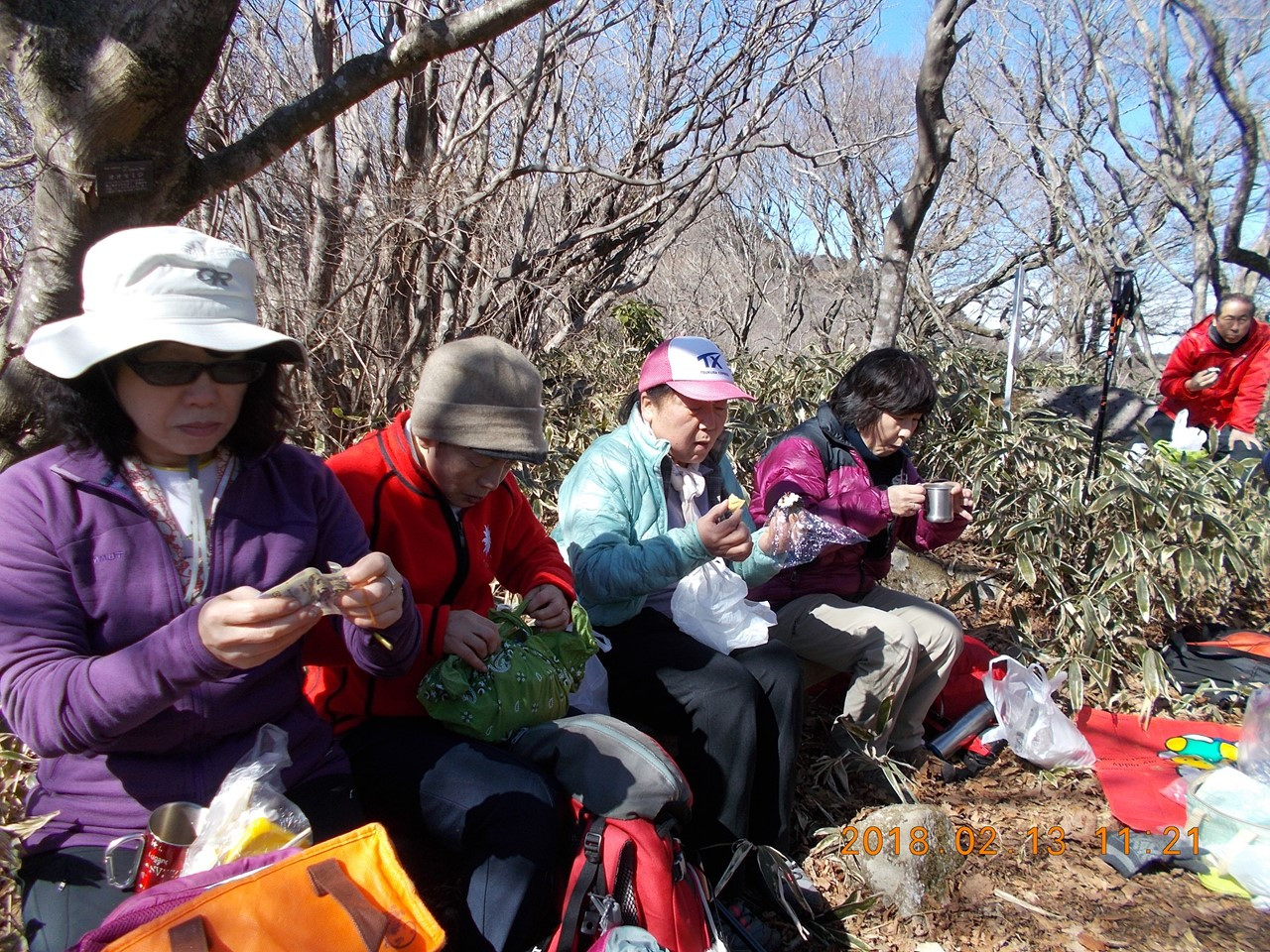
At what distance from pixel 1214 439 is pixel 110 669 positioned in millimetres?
6371

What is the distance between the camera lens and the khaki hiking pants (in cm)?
295

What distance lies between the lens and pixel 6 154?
13.9ft

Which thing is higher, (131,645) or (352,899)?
(131,645)

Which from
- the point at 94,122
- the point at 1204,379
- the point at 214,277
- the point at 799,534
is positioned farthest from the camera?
Answer: the point at 1204,379

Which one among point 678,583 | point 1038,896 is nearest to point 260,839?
point 678,583

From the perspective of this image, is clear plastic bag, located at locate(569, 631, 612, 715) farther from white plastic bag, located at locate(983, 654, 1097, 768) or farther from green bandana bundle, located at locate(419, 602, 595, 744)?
white plastic bag, located at locate(983, 654, 1097, 768)

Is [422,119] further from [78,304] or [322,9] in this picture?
[78,304]

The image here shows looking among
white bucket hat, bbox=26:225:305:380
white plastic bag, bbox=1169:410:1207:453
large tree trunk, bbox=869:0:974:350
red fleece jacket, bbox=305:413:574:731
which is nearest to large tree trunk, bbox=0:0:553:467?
white bucket hat, bbox=26:225:305:380

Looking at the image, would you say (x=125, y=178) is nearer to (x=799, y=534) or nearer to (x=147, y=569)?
(x=147, y=569)

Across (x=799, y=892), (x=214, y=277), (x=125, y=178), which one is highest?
(x=125, y=178)

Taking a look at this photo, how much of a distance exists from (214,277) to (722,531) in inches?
55.5

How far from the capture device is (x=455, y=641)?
193 cm

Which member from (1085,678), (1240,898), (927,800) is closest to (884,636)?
(927,800)

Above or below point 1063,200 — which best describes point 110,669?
below
